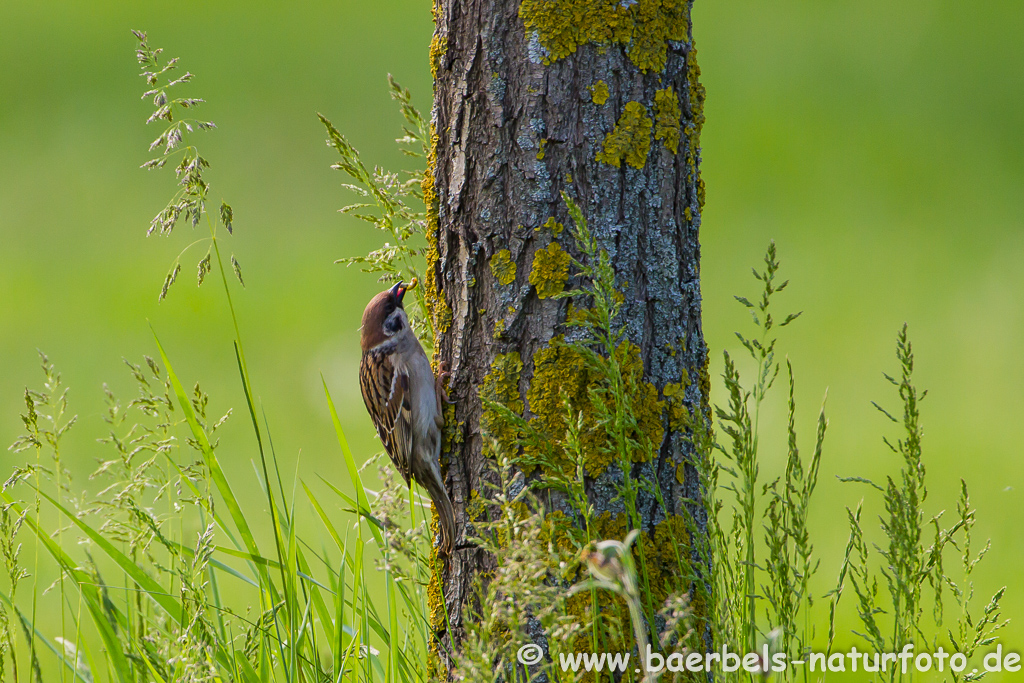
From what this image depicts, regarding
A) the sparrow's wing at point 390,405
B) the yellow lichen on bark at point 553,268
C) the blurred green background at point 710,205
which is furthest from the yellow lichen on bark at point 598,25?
the blurred green background at point 710,205

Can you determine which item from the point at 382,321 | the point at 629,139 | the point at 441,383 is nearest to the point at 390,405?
the point at 382,321

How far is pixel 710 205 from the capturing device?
1005 cm

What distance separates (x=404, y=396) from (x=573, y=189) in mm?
937

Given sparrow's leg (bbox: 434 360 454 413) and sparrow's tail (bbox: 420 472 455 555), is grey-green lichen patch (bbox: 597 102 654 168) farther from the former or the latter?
sparrow's tail (bbox: 420 472 455 555)

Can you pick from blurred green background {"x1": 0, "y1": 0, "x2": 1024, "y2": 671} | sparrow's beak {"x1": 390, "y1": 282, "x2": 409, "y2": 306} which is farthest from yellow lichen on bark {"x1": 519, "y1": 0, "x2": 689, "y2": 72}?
blurred green background {"x1": 0, "y1": 0, "x2": 1024, "y2": 671}

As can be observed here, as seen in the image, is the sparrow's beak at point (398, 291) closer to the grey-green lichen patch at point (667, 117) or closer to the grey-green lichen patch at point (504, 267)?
the grey-green lichen patch at point (504, 267)

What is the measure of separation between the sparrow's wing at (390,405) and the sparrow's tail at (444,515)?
0.44 feet

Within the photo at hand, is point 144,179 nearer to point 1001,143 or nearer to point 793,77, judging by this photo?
point 793,77

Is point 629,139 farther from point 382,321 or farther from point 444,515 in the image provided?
point 382,321

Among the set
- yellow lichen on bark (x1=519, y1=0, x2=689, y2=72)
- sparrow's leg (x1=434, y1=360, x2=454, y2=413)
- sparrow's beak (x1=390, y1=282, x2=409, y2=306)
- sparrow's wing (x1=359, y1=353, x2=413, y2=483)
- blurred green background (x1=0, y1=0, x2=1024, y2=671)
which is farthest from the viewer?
blurred green background (x1=0, y1=0, x2=1024, y2=671)

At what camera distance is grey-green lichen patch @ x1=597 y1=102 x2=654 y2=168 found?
215 centimetres

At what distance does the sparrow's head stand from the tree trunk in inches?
30.0

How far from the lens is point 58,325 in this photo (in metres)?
9.25

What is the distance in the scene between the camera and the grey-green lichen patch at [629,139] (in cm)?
215
